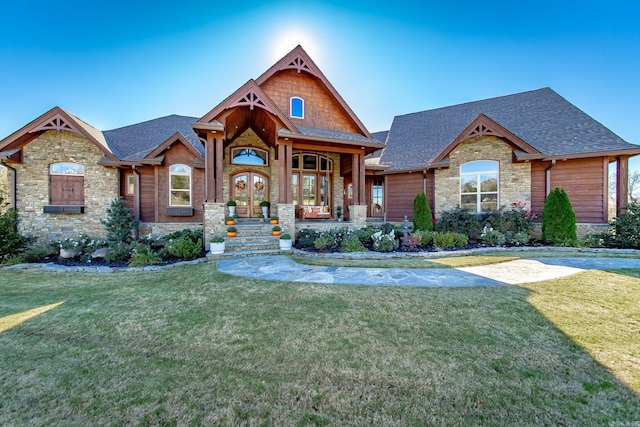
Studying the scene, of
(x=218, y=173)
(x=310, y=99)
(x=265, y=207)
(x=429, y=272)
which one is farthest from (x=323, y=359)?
(x=310, y=99)

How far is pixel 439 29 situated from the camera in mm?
11664

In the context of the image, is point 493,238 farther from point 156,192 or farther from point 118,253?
point 156,192

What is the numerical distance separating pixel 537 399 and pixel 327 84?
11.5m

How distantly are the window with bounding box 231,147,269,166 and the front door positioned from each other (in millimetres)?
523

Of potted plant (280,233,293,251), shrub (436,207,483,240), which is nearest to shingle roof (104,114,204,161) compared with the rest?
potted plant (280,233,293,251)

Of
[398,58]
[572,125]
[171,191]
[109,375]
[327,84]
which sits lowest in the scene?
[109,375]

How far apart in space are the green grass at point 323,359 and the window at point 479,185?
7.35 metres

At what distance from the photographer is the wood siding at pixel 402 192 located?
41.0ft

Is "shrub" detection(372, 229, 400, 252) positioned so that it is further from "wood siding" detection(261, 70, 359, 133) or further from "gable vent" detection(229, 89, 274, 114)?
"gable vent" detection(229, 89, 274, 114)

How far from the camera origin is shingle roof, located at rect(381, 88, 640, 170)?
33.8 ft

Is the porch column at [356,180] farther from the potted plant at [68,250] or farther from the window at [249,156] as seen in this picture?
the potted plant at [68,250]

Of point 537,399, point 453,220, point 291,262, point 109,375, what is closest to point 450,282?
point 537,399

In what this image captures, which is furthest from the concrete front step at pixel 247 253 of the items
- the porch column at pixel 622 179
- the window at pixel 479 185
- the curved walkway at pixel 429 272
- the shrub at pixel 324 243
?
the porch column at pixel 622 179

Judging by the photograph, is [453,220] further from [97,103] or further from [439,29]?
[97,103]
